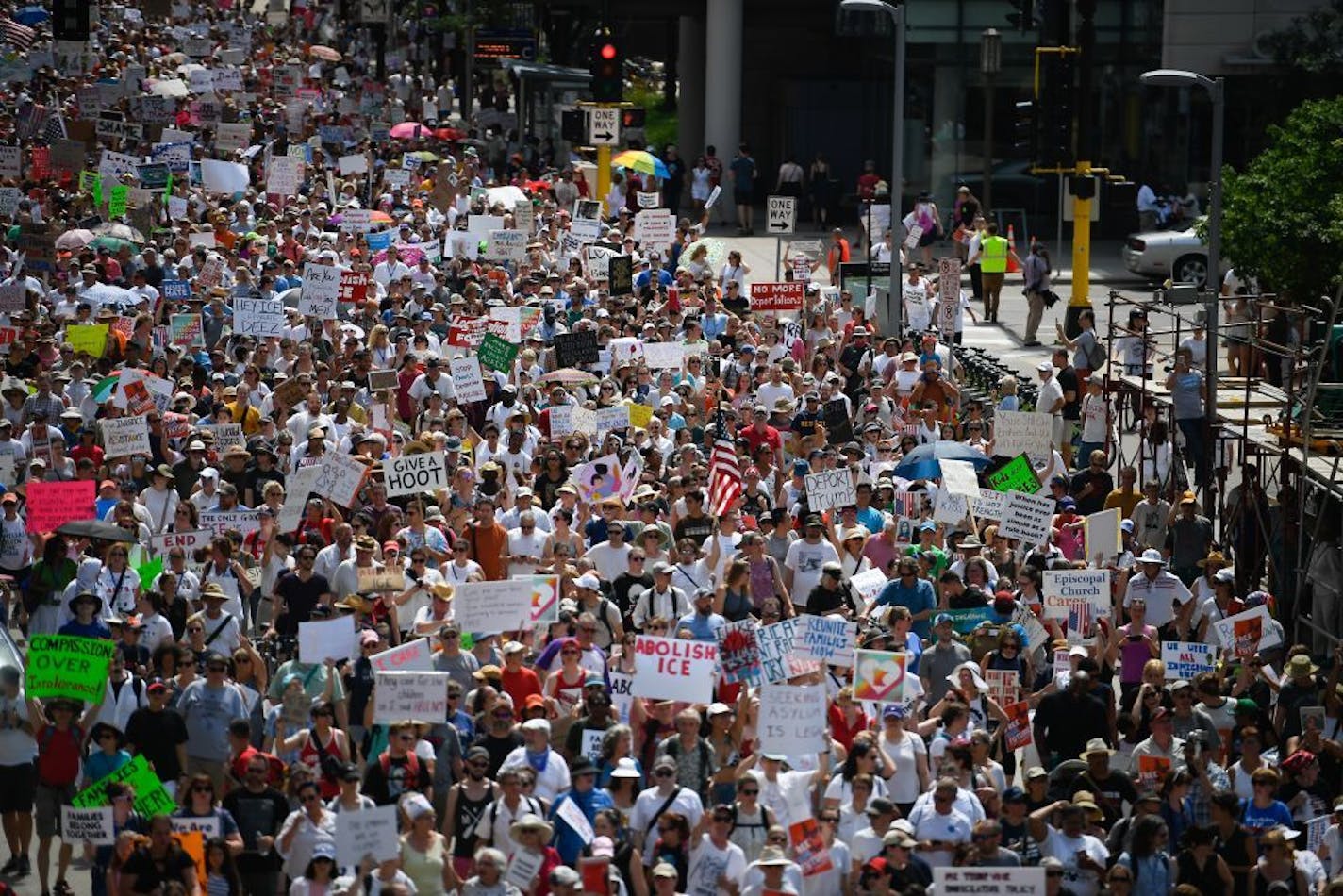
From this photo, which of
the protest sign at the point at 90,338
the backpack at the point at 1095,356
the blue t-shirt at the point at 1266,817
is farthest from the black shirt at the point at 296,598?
the backpack at the point at 1095,356

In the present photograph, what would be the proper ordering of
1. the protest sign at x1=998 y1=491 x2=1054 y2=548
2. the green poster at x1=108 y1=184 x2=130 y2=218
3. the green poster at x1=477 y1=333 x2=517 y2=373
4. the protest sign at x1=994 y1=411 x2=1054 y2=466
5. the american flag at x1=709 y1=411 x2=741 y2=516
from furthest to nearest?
the green poster at x1=108 y1=184 x2=130 y2=218
the green poster at x1=477 y1=333 x2=517 y2=373
the protest sign at x1=994 y1=411 x2=1054 y2=466
the american flag at x1=709 y1=411 x2=741 y2=516
the protest sign at x1=998 y1=491 x2=1054 y2=548

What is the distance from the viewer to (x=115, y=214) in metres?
32.5

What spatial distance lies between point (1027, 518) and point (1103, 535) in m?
0.85

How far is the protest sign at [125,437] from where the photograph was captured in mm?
20531

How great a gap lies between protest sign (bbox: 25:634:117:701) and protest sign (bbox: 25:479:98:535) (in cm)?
397

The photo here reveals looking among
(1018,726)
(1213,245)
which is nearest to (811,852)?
(1018,726)

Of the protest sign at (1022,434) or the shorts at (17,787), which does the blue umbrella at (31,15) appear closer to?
the protest sign at (1022,434)

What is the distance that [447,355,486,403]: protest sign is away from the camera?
22.9m

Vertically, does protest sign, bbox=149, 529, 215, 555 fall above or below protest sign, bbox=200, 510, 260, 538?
below

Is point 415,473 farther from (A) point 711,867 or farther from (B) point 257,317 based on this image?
(A) point 711,867

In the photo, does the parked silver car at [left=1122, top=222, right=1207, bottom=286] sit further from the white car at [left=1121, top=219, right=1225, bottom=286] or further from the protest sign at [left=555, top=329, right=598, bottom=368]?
the protest sign at [left=555, top=329, right=598, bottom=368]

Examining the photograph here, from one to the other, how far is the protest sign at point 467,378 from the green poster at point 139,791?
972 centimetres

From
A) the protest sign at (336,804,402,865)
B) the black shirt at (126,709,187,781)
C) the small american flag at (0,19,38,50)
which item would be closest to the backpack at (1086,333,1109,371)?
the black shirt at (126,709,187,781)

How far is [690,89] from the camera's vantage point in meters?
53.5
